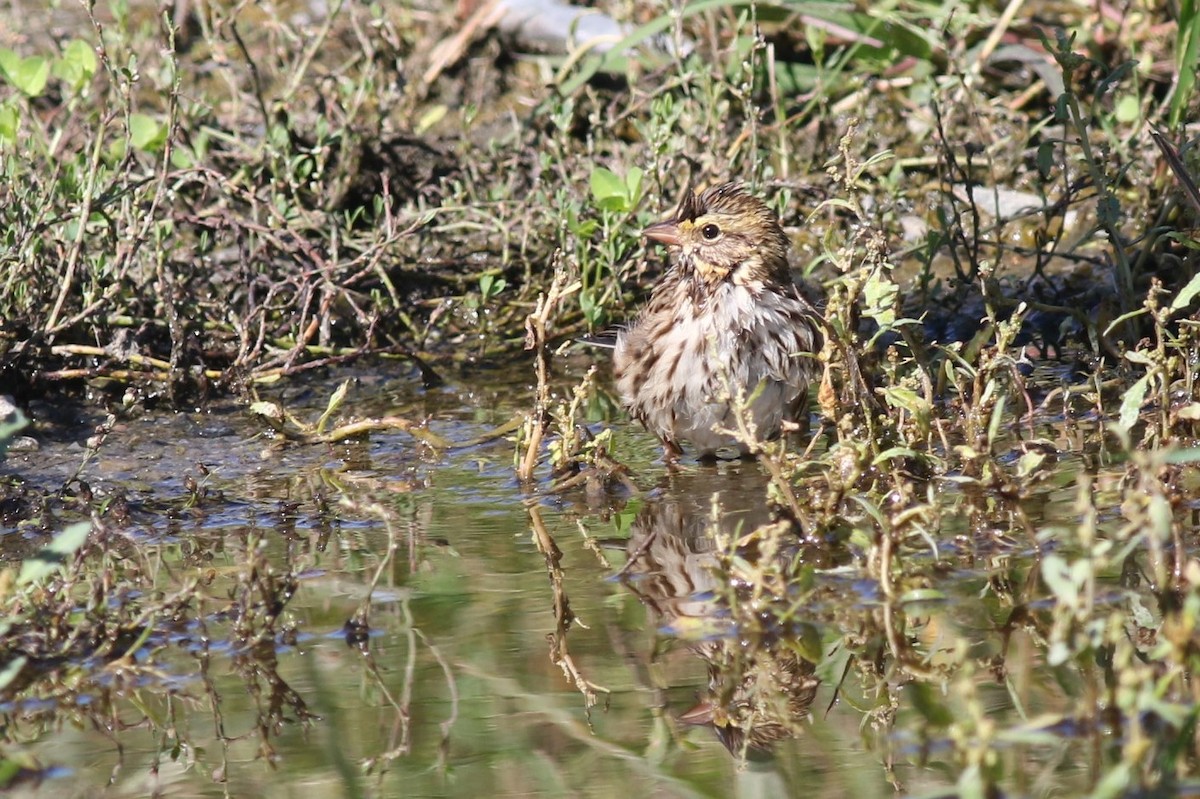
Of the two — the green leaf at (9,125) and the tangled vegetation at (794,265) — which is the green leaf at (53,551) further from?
the green leaf at (9,125)

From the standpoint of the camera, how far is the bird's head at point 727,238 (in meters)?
5.34

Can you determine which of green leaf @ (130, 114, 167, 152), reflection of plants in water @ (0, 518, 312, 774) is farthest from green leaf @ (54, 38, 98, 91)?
reflection of plants in water @ (0, 518, 312, 774)

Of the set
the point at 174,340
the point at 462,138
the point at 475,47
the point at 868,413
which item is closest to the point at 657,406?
the point at 868,413

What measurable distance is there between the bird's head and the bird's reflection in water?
0.73 metres

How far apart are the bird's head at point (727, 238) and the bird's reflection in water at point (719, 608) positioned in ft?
2.39

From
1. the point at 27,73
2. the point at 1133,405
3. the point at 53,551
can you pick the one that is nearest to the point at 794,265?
the point at 27,73

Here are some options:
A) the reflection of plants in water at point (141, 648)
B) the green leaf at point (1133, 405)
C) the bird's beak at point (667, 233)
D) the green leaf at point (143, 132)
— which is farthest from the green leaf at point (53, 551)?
the green leaf at point (143, 132)

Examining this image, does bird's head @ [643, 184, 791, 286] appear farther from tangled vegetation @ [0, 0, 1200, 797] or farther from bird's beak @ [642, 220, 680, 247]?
tangled vegetation @ [0, 0, 1200, 797]

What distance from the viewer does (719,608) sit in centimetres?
372

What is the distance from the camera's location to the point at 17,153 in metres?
5.76

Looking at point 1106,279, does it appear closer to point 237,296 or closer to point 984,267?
Result: point 984,267

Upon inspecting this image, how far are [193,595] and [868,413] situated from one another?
164cm

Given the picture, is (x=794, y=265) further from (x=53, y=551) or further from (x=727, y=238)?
(x=53, y=551)

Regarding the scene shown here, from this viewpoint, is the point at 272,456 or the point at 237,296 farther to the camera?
the point at 237,296
